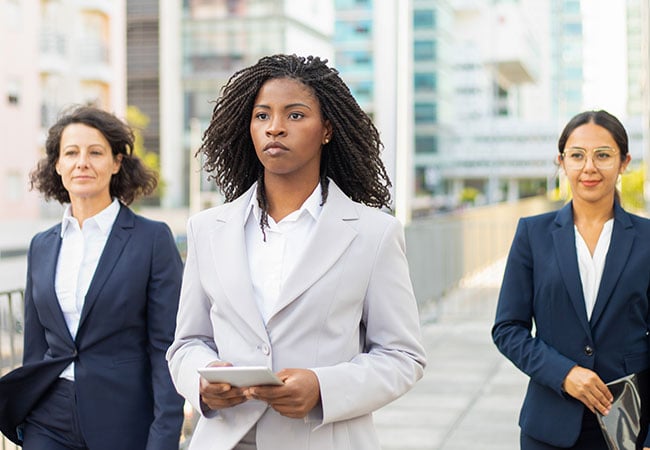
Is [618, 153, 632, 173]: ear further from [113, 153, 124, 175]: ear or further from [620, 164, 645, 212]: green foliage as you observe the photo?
[620, 164, 645, 212]: green foliage

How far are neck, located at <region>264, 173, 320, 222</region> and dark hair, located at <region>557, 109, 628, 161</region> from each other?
1.38 meters

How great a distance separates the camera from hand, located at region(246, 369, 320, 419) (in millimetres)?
2289

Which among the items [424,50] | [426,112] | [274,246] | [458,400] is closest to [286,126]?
[274,246]

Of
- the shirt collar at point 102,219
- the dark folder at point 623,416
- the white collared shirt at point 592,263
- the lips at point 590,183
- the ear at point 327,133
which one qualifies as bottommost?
the dark folder at point 623,416

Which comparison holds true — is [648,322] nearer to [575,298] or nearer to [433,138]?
[575,298]

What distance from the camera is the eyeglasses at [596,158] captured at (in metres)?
3.57

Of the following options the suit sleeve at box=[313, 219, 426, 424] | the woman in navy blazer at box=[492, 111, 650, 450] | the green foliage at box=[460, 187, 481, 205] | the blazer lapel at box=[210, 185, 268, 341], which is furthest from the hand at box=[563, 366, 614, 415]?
the green foliage at box=[460, 187, 481, 205]

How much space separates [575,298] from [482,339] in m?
8.64

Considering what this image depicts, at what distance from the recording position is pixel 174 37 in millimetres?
69125

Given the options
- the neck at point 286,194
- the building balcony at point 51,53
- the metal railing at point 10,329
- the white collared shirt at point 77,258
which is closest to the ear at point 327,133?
the neck at point 286,194

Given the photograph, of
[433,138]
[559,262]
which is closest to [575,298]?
[559,262]

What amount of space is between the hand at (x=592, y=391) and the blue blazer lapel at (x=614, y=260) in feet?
0.64

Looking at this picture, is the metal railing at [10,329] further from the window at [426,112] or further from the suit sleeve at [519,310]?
the window at [426,112]

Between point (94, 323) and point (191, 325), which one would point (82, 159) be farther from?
point (191, 325)
